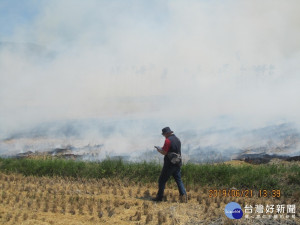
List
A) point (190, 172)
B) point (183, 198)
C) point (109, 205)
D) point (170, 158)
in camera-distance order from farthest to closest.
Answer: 1. point (190, 172)
2. point (183, 198)
3. point (170, 158)
4. point (109, 205)

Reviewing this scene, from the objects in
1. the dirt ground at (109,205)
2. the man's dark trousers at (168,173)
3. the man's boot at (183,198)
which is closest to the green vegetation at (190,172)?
the dirt ground at (109,205)

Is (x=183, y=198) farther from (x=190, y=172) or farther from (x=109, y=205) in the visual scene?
(x=190, y=172)

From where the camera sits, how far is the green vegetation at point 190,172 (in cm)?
965

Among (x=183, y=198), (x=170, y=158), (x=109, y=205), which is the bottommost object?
(x=109, y=205)

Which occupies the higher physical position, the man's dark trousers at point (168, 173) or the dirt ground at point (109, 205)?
the man's dark trousers at point (168, 173)

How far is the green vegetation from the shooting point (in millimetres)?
9648

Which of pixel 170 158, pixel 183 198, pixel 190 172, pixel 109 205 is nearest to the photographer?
pixel 109 205

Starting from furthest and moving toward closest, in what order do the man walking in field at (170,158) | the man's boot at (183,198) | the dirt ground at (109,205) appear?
the man's boot at (183,198)
the man walking in field at (170,158)
the dirt ground at (109,205)

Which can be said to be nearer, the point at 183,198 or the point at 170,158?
the point at 170,158

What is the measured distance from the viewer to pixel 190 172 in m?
10.5

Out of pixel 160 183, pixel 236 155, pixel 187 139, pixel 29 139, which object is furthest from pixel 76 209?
pixel 29 139

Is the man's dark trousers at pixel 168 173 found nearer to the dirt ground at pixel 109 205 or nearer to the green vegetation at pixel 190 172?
the dirt ground at pixel 109 205

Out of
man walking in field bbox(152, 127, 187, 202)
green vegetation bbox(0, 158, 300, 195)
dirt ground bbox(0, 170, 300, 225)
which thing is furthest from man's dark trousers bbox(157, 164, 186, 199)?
green vegetation bbox(0, 158, 300, 195)

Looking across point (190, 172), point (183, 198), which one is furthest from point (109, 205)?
point (190, 172)
